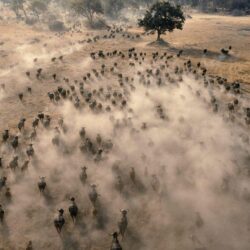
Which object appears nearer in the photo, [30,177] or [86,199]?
[86,199]

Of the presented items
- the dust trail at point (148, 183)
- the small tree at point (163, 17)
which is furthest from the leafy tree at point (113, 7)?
the dust trail at point (148, 183)

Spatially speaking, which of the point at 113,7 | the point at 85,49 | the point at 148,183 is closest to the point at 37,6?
the point at 113,7

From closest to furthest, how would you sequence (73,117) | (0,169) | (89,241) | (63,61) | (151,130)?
(89,241), (0,169), (151,130), (73,117), (63,61)

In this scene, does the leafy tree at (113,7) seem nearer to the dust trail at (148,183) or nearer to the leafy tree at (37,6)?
the leafy tree at (37,6)

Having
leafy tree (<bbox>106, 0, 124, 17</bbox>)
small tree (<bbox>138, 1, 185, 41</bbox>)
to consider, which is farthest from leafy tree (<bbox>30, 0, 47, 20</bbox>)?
small tree (<bbox>138, 1, 185, 41</bbox>)

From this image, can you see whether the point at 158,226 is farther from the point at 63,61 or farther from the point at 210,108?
the point at 63,61

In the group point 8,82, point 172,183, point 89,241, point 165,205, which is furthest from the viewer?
point 8,82

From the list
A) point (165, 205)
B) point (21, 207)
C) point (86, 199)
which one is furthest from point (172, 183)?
point (21, 207)

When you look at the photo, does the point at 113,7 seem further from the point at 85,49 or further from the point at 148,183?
the point at 148,183

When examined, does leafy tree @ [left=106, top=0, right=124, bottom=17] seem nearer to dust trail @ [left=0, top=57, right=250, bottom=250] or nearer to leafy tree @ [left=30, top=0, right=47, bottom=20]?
leafy tree @ [left=30, top=0, right=47, bottom=20]

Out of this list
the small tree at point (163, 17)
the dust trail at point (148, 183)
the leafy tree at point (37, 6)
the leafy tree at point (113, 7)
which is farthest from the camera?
the leafy tree at point (113, 7)

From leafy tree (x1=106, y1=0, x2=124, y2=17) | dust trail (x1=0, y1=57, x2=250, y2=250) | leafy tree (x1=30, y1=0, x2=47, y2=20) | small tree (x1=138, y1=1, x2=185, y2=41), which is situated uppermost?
small tree (x1=138, y1=1, x2=185, y2=41)
